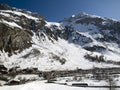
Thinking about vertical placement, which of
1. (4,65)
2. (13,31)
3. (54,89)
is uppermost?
(13,31)

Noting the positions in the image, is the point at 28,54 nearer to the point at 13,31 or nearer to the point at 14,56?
the point at 14,56

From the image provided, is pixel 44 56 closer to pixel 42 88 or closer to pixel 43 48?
pixel 43 48

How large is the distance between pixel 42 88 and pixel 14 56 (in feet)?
390

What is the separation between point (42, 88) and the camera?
163ft

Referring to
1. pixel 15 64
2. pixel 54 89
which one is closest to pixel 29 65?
pixel 15 64

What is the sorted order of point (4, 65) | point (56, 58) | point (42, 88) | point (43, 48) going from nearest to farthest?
point (42, 88)
point (4, 65)
point (56, 58)
point (43, 48)

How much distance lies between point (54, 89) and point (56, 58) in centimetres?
12598

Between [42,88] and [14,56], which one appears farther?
[14,56]

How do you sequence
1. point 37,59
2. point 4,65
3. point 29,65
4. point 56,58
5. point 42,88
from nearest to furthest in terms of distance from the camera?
point 42,88
point 4,65
point 29,65
point 37,59
point 56,58

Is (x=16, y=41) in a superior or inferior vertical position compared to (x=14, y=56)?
superior

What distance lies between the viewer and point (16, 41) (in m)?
178

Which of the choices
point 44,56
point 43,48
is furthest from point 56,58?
point 43,48

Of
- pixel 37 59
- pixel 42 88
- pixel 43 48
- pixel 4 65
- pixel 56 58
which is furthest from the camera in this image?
pixel 43 48

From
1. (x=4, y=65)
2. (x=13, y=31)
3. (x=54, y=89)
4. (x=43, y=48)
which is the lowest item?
(x=54, y=89)
